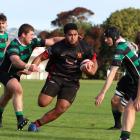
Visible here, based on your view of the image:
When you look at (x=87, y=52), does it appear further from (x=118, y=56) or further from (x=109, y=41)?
(x=118, y=56)

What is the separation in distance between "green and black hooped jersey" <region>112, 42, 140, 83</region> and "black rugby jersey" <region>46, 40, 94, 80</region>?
1.36m

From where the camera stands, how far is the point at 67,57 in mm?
11641

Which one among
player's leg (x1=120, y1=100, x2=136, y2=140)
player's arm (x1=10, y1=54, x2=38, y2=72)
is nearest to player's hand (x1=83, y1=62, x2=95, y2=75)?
player's arm (x1=10, y1=54, x2=38, y2=72)

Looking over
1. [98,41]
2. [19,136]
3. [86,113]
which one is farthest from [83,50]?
[98,41]

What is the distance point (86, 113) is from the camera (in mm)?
17562

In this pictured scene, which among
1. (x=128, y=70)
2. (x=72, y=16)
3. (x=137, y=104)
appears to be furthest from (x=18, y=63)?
(x=72, y=16)

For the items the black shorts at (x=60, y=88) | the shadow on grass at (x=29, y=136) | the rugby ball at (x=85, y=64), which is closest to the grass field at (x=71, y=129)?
the shadow on grass at (x=29, y=136)

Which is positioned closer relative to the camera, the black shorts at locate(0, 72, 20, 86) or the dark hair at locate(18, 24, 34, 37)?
the dark hair at locate(18, 24, 34, 37)

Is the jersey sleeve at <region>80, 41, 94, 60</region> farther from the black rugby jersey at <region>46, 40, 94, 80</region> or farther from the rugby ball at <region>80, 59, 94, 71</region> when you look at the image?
the rugby ball at <region>80, 59, 94, 71</region>

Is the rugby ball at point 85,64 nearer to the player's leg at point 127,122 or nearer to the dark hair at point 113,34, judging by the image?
the dark hair at point 113,34

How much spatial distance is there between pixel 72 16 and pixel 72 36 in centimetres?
10054

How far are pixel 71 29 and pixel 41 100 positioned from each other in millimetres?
1447

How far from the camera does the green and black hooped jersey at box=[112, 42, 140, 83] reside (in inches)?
403

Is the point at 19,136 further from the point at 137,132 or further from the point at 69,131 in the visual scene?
the point at 137,132
